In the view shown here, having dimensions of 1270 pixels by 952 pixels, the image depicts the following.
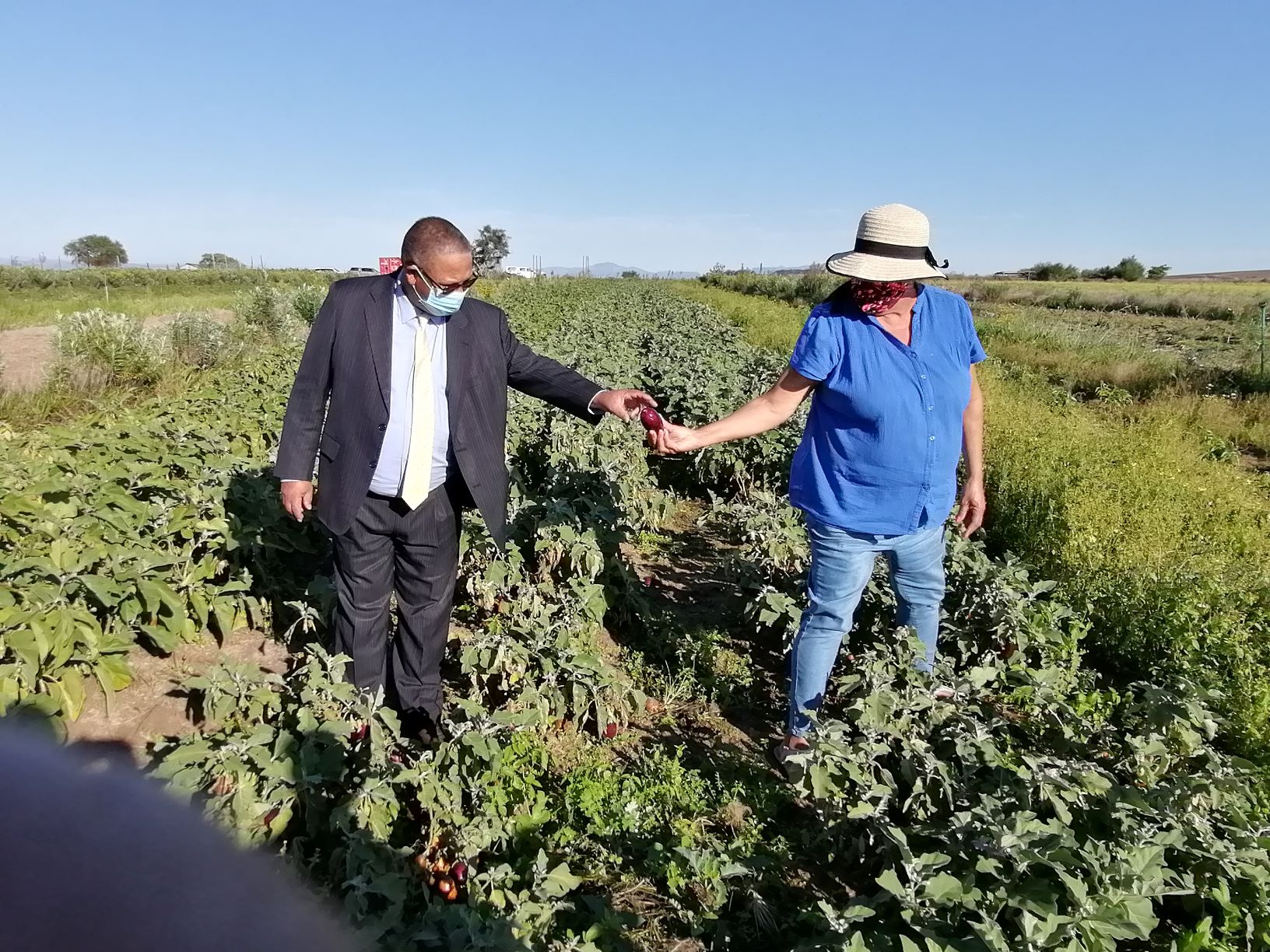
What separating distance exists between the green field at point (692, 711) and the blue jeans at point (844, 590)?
0.52 ft

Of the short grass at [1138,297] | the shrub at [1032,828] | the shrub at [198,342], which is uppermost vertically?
the short grass at [1138,297]

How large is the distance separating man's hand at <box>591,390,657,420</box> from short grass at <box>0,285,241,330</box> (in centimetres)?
1274

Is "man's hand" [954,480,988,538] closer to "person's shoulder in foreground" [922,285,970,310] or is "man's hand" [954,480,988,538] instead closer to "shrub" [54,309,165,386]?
"person's shoulder in foreground" [922,285,970,310]

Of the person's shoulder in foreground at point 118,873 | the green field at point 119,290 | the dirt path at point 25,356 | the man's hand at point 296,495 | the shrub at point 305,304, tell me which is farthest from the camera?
the green field at point 119,290

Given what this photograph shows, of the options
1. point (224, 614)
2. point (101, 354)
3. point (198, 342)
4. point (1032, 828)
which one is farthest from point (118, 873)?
point (198, 342)

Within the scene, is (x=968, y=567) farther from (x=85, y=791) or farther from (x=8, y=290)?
(x=8, y=290)

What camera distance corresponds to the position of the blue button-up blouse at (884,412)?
2.54m

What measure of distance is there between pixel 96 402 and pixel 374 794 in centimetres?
764

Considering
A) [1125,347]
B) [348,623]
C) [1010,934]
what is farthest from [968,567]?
[1125,347]

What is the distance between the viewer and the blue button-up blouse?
8.35 feet

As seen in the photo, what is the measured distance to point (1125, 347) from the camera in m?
14.5

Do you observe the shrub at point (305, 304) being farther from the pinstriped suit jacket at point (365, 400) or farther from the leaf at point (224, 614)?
the pinstriped suit jacket at point (365, 400)

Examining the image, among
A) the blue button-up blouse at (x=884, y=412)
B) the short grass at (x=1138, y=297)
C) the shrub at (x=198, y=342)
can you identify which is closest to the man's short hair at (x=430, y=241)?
the blue button-up blouse at (x=884, y=412)

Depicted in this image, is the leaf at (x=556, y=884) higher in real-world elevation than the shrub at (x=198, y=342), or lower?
lower
